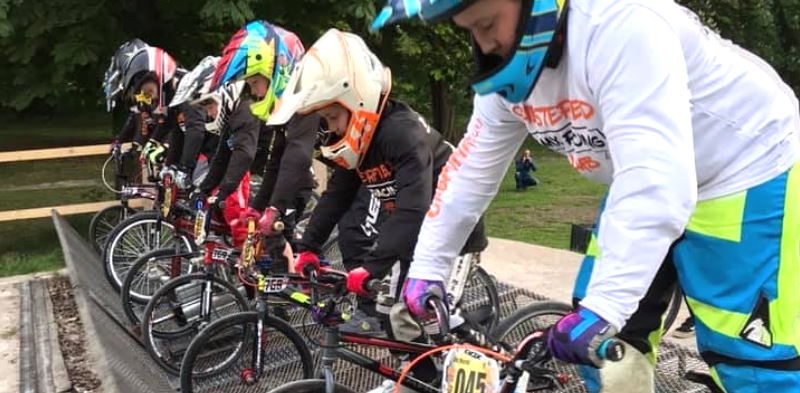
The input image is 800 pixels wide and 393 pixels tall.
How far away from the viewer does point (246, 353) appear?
4.62 m

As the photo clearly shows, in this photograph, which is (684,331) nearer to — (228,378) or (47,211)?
(228,378)

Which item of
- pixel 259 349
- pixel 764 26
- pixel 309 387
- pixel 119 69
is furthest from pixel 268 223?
pixel 764 26

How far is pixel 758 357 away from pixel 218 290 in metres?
3.90

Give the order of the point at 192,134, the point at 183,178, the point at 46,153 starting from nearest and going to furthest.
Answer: the point at 183,178 → the point at 192,134 → the point at 46,153

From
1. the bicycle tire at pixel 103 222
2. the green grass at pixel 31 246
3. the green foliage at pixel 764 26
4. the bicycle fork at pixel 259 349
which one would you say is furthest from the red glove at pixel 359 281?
the green foliage at pixel 764 26

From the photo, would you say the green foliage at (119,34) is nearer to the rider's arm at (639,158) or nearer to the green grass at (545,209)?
the green grass at (545,209)

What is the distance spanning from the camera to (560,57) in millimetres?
2119

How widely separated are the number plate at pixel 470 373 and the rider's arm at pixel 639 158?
426 millimetres

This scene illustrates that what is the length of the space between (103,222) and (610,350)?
7.85 m

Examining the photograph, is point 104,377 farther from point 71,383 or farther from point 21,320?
point 21,320

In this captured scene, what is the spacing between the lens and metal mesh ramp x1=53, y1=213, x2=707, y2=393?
3830mm

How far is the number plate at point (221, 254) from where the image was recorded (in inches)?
208

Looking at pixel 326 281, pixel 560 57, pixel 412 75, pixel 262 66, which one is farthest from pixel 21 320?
pixel 412 75

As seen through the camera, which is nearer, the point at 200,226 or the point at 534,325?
the point at 534,325
